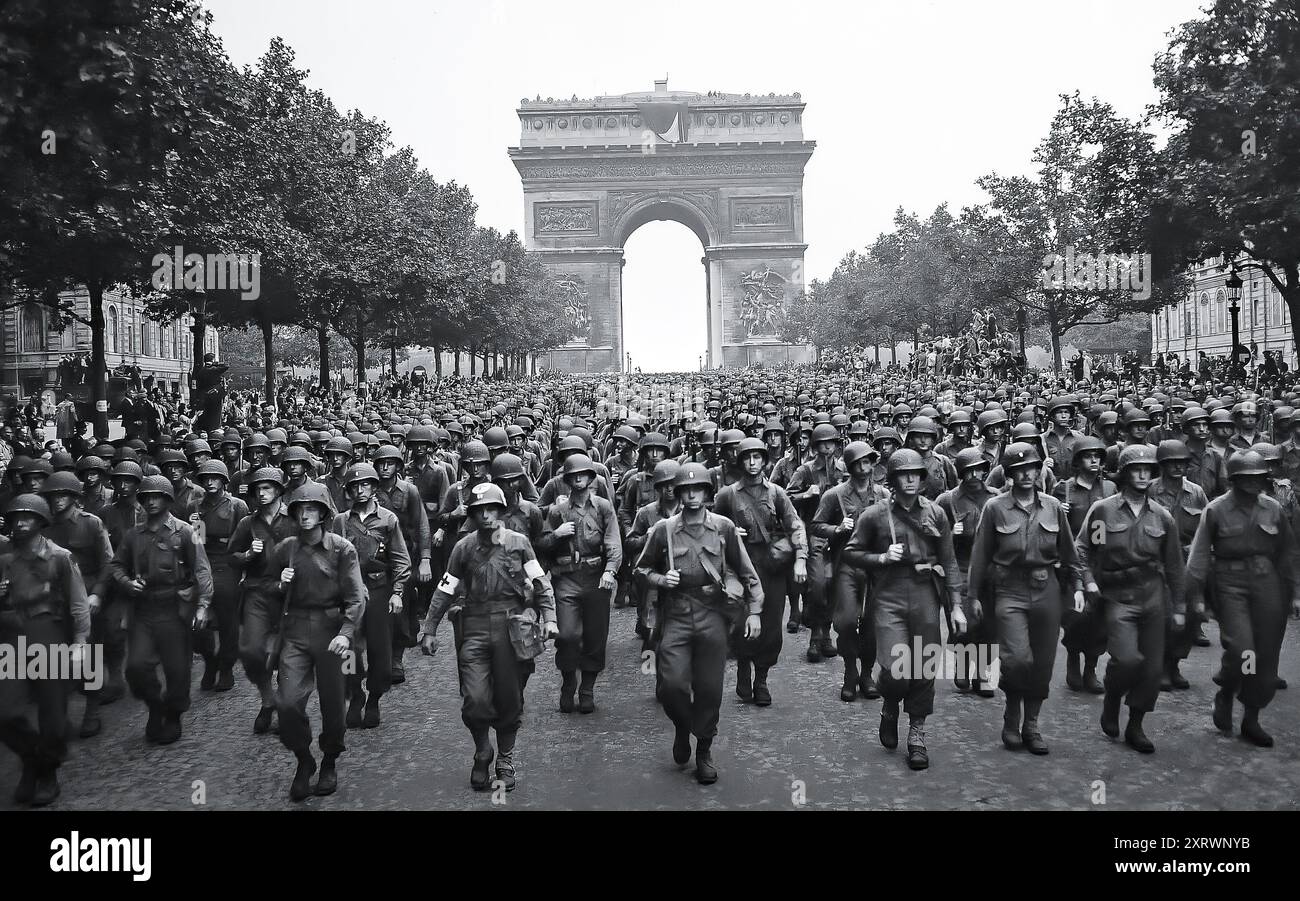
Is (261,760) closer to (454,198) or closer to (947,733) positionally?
(947,733)

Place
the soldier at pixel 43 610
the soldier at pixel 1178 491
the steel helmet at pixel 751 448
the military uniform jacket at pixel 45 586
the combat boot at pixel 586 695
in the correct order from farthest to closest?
1. the soldier at pixel 1178 491
2. the steel helmet at pixel 751 448
3. the combat boot at pixel 586 695
4. the military uniform jacket at pixel 45 586
5. the soldier at pixel 43 610

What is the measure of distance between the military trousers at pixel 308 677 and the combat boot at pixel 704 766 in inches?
81.3

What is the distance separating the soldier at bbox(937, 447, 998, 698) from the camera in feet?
27.8

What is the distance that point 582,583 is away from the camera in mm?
8156

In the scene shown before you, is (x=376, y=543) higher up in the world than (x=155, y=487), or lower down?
lower down

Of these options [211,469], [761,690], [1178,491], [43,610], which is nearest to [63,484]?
[211,469]

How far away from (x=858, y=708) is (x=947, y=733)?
79 cm

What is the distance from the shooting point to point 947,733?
24.0ft

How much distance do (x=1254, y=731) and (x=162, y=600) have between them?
7.09 metres

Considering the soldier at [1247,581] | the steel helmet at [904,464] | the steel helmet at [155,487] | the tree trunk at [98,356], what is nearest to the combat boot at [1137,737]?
the soldier at [1247,581]

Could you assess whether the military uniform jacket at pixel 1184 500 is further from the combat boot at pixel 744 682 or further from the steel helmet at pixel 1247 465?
the combat boot at pixel 744 682

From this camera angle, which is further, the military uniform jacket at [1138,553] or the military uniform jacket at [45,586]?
the military uniform jacket at [1138,553]

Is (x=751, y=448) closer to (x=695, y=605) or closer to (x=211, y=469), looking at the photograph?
(x=695, y=605)

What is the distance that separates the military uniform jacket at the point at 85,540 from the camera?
816 cm
